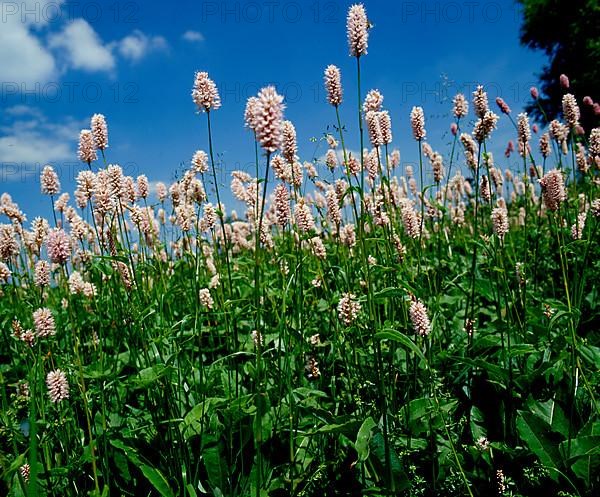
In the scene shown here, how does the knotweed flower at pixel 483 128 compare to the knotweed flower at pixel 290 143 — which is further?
the knotweed flower at pixel 483 128

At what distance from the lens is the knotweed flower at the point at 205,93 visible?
2.20m

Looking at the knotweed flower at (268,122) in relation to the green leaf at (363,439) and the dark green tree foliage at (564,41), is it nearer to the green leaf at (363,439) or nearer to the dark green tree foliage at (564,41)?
the green leaf at (363,439)

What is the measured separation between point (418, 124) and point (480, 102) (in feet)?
1.37

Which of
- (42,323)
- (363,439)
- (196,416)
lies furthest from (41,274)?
(363,439)

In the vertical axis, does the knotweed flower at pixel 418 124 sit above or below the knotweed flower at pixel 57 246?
above

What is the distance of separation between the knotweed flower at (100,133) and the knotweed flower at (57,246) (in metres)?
0.74

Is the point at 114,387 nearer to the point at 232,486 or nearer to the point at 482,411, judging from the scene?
the point at 232,486

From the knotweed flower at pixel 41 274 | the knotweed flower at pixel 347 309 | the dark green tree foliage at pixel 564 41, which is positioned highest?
the dark green tree foliage at pixel 564 41

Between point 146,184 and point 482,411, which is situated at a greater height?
point 146,184

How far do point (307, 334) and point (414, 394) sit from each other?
0.81 meters

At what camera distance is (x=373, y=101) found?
9.03 feet

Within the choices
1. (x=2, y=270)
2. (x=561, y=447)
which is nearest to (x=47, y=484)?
(x=2, y=270)

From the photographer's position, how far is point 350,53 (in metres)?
2.11

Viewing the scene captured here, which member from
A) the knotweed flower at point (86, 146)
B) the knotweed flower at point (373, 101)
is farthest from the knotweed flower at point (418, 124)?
the knotweed flower at point (86, 146)
